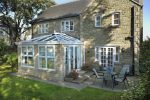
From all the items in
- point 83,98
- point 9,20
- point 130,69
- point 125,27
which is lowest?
point 83,98

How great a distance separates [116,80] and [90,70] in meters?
6.88

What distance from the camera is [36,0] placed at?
4038 centimetres

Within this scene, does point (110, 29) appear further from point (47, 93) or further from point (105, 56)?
point (47, 93)

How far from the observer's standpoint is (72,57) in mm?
21094

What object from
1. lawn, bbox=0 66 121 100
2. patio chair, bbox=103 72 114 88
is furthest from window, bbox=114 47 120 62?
lawn, bbox=0 66 121 100

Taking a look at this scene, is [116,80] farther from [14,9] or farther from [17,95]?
[14,9]

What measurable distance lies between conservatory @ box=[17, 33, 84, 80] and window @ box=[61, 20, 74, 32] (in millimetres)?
3959

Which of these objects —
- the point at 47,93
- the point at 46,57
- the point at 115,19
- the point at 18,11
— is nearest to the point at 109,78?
the point at 47,93

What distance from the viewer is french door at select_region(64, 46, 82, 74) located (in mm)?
19755

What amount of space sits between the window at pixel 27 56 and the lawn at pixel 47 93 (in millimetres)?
4734

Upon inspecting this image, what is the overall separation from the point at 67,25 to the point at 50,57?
863 cm

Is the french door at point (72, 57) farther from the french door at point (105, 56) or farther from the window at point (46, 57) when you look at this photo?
the french door at point (105, 56)

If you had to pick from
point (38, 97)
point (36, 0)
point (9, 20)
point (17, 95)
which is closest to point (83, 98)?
point (38, 97)

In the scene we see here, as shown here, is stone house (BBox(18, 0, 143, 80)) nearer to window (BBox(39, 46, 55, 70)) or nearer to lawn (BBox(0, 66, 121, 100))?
window (BBox(39, 46, 55, 70))
